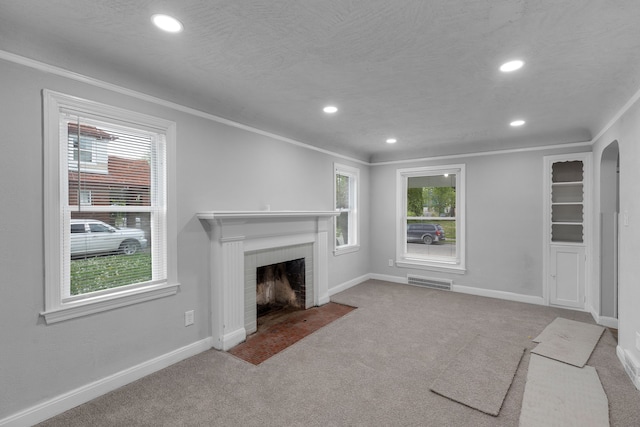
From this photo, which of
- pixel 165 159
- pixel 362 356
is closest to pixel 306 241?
pixel 362 356

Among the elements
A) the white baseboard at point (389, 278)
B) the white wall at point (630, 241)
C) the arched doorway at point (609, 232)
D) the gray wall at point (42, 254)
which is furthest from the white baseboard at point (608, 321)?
the gray wall at point (42, 254)

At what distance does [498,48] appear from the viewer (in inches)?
78.3

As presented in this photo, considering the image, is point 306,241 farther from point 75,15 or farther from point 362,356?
point 75,15

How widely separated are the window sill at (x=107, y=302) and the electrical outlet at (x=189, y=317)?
26cm

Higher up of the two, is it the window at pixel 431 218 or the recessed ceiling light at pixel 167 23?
the recessed ceiling light at pixel 167 23

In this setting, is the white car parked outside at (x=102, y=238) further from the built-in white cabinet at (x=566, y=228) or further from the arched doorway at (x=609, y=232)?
the built-in white cabinet at (x=566, y=228)

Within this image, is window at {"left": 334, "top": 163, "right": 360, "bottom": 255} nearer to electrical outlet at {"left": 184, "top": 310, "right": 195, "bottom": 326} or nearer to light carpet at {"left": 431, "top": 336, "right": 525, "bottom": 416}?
light carpet at {"left": 431, "top": 336, "right": 525, "bottom": 416}

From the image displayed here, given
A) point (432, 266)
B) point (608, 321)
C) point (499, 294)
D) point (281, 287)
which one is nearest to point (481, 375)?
point (608, 321)

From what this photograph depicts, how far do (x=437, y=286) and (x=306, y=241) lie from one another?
2.57 meters

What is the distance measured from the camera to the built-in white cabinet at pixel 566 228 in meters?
4.18

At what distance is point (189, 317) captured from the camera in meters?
2.89

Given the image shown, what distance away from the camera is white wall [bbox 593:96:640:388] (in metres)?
2.50

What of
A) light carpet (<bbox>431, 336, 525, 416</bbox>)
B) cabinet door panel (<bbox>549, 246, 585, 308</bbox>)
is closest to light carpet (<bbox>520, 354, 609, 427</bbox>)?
light carpet (<bbox>431, 336, 525, 416</bbox>)

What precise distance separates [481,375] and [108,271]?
3.13m
